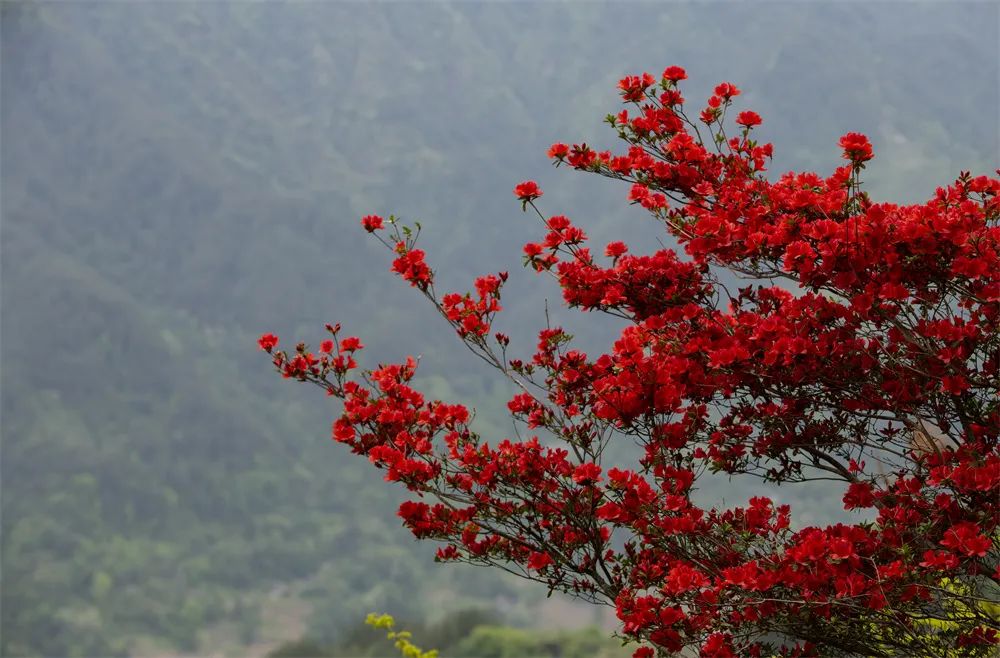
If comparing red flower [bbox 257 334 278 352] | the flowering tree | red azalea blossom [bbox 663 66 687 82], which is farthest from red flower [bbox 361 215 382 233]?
red azalea blossom [bbox 663 66 687 82]

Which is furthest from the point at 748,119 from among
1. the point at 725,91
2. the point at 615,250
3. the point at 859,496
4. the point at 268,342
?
the point at 268,342

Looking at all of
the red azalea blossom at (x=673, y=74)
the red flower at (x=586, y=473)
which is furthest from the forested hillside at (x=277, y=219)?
the red azalea blossom at (x=673, y=74)

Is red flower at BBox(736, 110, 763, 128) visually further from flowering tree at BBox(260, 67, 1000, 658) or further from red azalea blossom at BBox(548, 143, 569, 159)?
red azalea blossom at BBox(548, 143, 569, 159)

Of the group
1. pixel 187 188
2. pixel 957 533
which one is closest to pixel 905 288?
pixel 957 533

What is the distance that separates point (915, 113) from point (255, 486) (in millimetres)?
12322

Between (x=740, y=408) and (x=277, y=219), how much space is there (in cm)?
1239

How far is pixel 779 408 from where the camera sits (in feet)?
6.24

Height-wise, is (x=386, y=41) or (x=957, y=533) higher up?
(x=386, y=41)

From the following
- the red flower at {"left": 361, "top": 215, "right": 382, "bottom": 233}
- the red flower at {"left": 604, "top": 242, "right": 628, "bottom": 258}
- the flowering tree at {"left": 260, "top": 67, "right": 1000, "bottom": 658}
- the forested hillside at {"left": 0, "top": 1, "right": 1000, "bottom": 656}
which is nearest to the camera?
the flowering tree at {"left": 260, "top": 67, "right": 1000, "bottom": 658}

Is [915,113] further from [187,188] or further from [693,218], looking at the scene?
[693,218]

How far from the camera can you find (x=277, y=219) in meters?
13.7

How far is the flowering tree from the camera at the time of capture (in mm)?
1553

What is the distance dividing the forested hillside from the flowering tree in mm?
8221

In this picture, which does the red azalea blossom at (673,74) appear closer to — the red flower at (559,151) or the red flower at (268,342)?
the red flower at (559,151)
